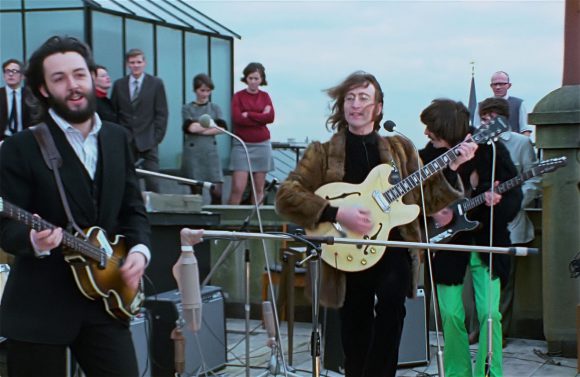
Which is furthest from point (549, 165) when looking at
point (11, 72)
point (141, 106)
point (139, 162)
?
point (11, 72)

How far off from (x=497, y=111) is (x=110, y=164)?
358 cm

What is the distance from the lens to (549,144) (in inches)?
294

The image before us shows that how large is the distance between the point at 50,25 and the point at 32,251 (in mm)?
9627

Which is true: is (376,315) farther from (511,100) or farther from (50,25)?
(50,25)

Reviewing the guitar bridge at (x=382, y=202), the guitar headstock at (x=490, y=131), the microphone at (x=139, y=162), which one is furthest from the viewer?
the microphone at (x=139, y=162)

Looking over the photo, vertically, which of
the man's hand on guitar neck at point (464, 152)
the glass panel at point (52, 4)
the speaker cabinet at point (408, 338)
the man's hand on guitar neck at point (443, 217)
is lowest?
the speaker cabinet at point (408, 338)

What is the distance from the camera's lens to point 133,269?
3799 mm

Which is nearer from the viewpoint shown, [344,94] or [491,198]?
[344,94]

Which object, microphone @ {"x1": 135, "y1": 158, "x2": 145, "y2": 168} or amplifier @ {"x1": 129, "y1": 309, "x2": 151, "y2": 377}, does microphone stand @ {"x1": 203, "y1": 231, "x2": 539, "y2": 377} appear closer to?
amplifier @ {"x1": 129, "y1": 309, "x2": 151, "y2": 377}

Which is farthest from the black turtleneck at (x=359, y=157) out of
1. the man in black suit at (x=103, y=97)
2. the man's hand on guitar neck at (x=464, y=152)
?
the man in black suit at (x=103, y=97)

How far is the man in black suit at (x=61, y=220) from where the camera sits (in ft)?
11.6

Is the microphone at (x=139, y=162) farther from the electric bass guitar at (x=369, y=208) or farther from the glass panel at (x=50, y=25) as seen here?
the electric bass guitar at (x=369, y=208)

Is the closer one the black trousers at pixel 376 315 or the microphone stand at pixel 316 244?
the microphone stand at pixel 316 244

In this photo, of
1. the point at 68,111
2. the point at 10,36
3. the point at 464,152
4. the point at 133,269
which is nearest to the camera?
the point at 68,111
